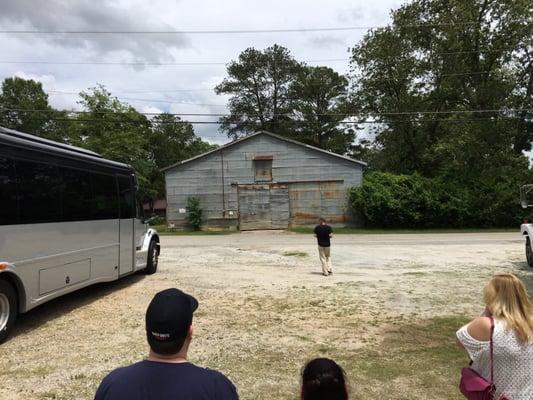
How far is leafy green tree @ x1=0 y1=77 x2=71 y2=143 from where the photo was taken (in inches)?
2682

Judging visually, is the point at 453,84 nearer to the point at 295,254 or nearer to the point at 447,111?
the point at 447,111

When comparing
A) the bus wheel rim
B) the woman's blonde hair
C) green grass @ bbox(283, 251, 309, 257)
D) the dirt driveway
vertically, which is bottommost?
the dirt driveway

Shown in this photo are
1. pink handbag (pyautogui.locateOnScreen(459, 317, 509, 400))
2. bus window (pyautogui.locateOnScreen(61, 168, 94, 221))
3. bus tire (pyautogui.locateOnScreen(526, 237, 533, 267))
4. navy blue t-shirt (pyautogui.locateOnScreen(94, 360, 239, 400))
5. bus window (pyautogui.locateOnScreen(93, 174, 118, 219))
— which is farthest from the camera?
bus tire (pyautogui.locateOnScreen(526, 237, 533, 267))

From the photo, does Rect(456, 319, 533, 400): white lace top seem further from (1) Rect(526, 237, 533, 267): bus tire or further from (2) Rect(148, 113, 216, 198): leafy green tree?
(2) Rect(148, 113, 216, 198): leafy green tree

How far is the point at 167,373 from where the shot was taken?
7.64ft

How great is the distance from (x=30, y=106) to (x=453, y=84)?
55454mm

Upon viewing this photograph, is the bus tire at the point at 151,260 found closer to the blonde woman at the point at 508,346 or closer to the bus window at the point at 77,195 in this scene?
the bus window at the point at 77,195

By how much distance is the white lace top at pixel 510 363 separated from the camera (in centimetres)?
327

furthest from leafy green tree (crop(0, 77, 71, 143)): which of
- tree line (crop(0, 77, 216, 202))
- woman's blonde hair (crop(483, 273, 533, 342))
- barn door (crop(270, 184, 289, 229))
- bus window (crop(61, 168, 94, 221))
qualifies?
woman's blonde hair (crop(483, 273, 533, 342))

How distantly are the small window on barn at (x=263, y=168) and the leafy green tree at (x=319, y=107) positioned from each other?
27.5 meters

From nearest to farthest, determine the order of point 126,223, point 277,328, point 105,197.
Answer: point 277,328 → point 105,197 → point 126,223

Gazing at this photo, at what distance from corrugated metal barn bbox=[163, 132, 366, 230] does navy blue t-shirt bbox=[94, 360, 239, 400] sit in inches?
1350

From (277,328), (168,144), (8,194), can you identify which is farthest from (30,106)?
(277,328)

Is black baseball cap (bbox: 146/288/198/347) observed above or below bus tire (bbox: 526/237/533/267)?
above
